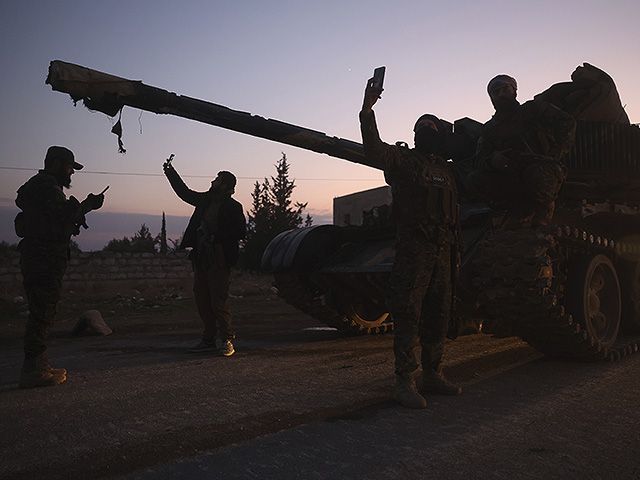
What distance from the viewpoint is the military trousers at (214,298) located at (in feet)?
16.7

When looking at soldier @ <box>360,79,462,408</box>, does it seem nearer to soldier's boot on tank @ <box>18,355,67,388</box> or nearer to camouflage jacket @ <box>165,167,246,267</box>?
camouflage jacket @ <box>165,167,246,267</box>

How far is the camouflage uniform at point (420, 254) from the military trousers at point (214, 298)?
2195mm

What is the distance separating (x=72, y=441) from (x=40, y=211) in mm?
1930

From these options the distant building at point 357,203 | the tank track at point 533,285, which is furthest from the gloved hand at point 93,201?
the distant building at point 357,203

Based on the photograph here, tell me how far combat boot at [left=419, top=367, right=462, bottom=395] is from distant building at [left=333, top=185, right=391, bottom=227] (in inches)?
906

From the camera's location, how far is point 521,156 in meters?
4.01

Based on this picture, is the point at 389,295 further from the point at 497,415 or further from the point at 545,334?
the point at 545,334

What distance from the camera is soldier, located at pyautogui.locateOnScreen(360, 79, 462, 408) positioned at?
325 centimetres

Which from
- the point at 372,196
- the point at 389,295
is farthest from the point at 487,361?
the point at 372,196

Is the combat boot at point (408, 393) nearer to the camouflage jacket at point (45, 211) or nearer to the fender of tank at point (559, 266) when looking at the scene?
the fender of tank at point (559, 266)

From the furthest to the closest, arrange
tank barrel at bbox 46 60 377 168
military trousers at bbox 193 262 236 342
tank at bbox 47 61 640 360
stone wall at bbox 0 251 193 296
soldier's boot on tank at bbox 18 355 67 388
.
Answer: stone wall at bbox 0 251 193 296 < military trousers at bbox 193 262 236 342 < tank barrel at bbox 46 60 377 168 < tank at bbox 47 61 640 360 < soldier's boot on tank at bbox 18 355 67 388

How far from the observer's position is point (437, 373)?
3.42m

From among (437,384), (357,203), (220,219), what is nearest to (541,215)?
(437,384)

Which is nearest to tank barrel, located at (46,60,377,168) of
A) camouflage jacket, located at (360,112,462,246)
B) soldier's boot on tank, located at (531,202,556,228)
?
camouflage jacket, located at (360,112,462,246)
